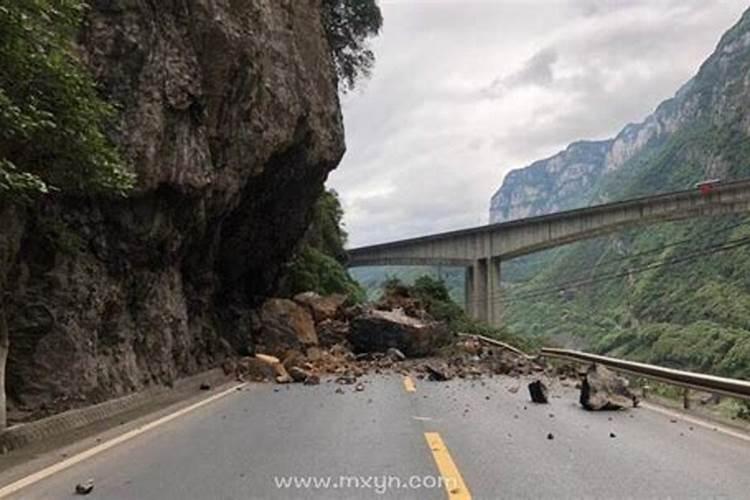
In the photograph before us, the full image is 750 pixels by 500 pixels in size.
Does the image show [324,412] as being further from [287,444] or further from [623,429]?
[623,429]

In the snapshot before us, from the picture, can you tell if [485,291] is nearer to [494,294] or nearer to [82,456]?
[494,294]

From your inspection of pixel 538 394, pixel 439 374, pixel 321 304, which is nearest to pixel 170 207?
pixel 439 374

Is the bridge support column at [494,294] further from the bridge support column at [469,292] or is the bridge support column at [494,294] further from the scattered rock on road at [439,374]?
the scattered rock on road at [439,374]

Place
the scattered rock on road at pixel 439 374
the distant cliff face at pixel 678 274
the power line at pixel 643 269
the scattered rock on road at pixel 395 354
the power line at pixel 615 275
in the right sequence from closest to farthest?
1. the scattered rock on road at pixel 439 374
2. the scattered rock on road at pixel 395 354
3. the distant cliff face at pixel 678 274
4. the power line at pixel 615 275
5. the power line at pixel 643 269

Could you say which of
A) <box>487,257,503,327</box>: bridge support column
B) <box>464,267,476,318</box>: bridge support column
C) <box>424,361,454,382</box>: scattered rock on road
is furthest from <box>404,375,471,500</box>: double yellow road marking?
<box>464,267,476,318</box>: bridge support column

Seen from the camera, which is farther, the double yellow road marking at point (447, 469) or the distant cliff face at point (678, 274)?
the distant cliff face at point (678, 274)

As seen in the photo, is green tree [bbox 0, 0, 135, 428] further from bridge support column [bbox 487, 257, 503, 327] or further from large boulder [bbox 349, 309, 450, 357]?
bridge support column [bbox 487, 257, 503, 327]

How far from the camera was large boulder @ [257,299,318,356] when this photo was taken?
2508 cm

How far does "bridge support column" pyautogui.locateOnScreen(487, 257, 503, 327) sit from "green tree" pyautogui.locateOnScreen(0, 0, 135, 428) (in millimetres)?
45895

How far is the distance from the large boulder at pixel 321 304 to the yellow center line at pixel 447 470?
19801mm

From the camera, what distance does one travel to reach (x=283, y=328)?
25.6m

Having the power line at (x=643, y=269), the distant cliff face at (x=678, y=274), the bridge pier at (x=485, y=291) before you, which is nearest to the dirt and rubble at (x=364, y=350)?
the distant cliff face at (x=678, y=274)

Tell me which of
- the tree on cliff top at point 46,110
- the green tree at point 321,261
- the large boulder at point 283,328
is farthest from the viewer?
the green tree at point 321,261

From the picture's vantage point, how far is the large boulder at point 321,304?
93.4 ft
